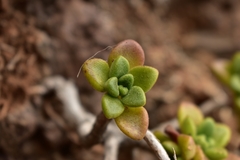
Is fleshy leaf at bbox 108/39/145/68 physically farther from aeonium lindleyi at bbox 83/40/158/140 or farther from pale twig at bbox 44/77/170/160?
pale twig at bbox 44/77/170/160

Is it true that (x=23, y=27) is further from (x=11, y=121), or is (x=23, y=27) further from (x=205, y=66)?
(x=205, y=66)

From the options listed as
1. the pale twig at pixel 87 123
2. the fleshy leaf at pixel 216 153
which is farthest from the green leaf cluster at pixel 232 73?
the pale twig at pixel 87 123

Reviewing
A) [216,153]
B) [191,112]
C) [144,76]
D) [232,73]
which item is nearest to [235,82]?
[232,73]

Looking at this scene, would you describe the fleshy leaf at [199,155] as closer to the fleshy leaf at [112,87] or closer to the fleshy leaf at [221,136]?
the fleshy leaf at [221,136]

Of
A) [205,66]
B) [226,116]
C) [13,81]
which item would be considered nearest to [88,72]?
[13,81]

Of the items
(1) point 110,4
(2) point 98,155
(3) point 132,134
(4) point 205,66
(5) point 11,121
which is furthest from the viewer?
(4) point 205,66

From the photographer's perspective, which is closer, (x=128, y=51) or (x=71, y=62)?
(x=128, y=51)

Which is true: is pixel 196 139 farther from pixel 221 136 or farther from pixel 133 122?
pixel 133 122
